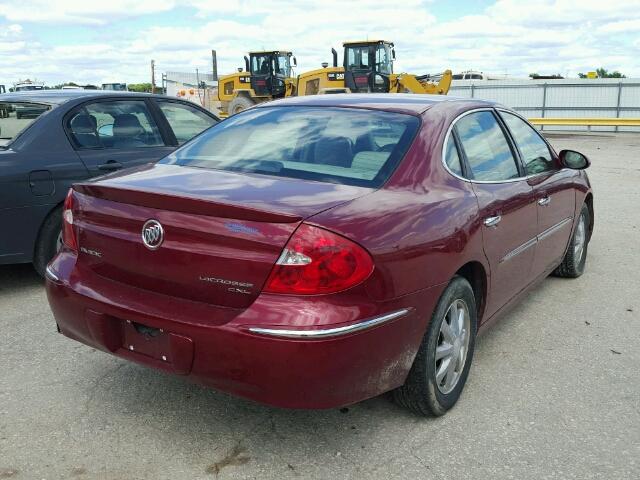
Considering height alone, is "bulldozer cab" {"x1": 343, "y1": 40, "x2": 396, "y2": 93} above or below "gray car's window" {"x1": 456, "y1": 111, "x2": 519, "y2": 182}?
above

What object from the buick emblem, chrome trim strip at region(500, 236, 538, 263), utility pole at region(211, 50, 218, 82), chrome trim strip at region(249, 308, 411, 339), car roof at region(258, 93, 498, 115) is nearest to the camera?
chrome trim strip at region(249, 308, 411, 339)

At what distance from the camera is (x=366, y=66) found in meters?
21.5

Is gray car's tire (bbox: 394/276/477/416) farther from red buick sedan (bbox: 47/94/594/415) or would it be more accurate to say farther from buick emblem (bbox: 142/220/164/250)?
buick emblem (bbox: 142/220/164/250)

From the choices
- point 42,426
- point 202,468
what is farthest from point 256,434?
point 42,426

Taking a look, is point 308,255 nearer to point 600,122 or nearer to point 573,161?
point 573,161

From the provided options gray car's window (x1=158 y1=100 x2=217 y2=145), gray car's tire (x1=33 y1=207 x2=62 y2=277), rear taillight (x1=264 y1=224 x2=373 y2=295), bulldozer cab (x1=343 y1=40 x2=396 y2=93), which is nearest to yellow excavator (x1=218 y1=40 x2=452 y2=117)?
bulldozer cab (x1=343 y1=40 x2=396 y2=93)

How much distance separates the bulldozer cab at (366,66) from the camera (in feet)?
69.9

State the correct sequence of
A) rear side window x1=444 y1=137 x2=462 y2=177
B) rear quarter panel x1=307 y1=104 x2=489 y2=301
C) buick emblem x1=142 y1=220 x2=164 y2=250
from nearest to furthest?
rear quarter panel x1=307 y1=104 x2=489 y2=301 → buick emblem x1=142 y1=220 x2=164 y2=250 → rear side window x1=444 y1=137 x2=462 y2=177

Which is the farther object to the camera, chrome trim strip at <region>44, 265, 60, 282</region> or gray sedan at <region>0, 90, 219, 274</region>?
gray sedan at <region>0, 90, 219, 274</region>

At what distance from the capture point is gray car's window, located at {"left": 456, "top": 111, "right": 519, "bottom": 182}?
11.6 ft

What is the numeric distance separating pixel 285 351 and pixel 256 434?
2.47 ft

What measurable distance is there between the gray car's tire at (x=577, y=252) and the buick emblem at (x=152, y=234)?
3.66m

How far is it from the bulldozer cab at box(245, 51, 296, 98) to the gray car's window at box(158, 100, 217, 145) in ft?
61.0

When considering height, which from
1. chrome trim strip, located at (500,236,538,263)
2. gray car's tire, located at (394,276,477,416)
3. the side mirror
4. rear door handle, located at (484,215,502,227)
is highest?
the side mirror
